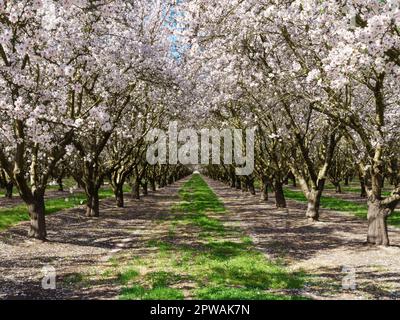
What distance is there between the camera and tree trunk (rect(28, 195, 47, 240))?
21781 mm

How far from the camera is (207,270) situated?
16047mm

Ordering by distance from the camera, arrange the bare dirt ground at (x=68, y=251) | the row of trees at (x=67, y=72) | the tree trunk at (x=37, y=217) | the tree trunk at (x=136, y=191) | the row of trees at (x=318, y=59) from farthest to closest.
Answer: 1. the tree trunk at (x=136, y=191)
2. the tree trunk at (x=37, y=217)
3. the row of trees at (x=67, y=72)
4. the bare dirt ground at (x=68, y=251)
5. the row of trees at (x=318, y=59)

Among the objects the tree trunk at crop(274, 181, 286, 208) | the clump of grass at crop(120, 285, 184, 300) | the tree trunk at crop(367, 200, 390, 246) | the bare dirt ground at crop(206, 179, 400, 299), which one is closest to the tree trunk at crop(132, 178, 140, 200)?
the tree trunk at crop(274, 181, 286, 208)

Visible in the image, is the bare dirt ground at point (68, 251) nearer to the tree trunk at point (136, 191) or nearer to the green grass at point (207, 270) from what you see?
the green grass at point (207, 270)

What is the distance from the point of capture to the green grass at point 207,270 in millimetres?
12891

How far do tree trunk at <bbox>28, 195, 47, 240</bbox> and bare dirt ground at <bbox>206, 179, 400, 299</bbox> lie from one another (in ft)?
34.7

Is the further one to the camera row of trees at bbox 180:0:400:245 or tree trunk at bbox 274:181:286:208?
tree trunk at bbox 274:181:286:208

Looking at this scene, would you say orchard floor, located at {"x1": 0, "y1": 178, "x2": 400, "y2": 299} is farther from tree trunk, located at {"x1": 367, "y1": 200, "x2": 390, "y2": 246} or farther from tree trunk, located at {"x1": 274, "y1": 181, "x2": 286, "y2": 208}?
tree trunk, located at {"x1": 274, "y1": 181, "x2": 286, "y2": 208}

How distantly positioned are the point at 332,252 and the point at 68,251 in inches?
459

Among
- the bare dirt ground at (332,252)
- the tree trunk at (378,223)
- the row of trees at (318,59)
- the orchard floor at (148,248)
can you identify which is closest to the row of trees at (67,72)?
the orchard floor at (148,248)

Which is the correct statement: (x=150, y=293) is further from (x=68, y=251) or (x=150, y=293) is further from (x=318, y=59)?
(x=318, y=59)

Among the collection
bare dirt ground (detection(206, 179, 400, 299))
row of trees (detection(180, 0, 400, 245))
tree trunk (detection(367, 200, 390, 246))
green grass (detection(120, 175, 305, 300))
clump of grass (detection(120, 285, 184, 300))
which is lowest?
bare dirt ground (detection(206, 179, 400, 299))

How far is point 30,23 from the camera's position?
1666 cm

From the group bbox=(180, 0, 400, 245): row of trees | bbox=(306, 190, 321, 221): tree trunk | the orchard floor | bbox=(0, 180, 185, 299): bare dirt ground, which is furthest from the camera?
bbox=(306, 190, 321, 221): tree trunk
